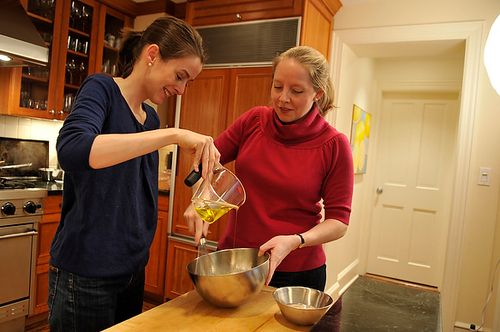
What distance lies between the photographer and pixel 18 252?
246 centimetres

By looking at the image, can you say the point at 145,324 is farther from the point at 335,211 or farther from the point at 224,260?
the point at 335,211

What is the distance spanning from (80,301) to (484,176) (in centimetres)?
265

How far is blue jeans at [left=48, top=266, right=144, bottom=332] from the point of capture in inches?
39.4

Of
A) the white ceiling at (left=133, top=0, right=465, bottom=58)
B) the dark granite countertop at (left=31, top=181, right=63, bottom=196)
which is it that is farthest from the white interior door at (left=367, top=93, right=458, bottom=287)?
the dark granite countertop at (left=31, top=181, right=63, bottom=196)

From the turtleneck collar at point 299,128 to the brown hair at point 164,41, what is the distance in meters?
0.35

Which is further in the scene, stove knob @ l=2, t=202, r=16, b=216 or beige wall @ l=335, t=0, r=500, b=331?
beige wall @ l=335, t=0, r=500, b=331

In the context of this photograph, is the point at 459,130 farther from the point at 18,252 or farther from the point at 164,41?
the point at 18,252

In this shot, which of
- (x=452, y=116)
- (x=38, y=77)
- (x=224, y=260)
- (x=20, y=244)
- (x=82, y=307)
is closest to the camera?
(x=82, y=307)

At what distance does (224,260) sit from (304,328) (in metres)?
0.31

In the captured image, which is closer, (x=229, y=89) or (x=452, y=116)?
(x=229, y=89)

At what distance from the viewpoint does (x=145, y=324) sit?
34.0 inches

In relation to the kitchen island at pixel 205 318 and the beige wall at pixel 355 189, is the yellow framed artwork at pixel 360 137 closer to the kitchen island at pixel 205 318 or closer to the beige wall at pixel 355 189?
the beige wall at pixel 355 189

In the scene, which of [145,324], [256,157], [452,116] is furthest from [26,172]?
[452,116]

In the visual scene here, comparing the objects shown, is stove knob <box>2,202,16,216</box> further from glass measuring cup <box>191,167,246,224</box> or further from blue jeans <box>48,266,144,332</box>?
glass measuring cup <box>191,167,246,224</box>
